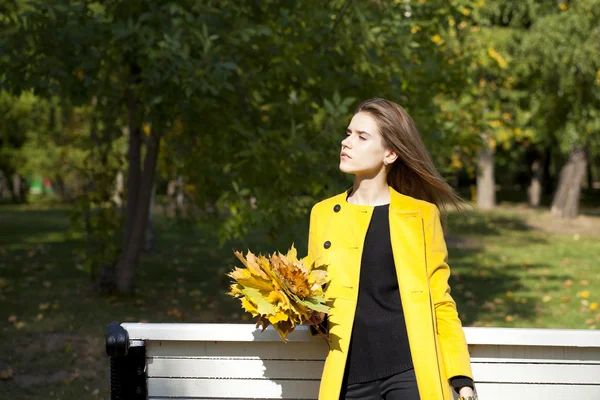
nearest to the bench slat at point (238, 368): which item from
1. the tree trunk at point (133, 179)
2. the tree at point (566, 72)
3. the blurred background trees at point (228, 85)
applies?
the blurred background trees at point (228, 85)

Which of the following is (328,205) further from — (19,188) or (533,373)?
(19,188)

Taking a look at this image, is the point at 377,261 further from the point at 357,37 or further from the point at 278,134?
the point at 357,37

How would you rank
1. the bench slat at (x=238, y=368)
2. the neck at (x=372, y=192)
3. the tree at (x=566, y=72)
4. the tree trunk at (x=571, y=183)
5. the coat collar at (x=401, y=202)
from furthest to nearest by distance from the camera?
the tree trunk at (x=571, y=183) < the tree at (x=566, y=72) < the bench slat at (x=238, y=368) < the neck at (x=372, y=192) < the coat collar at (x=401, y=202)

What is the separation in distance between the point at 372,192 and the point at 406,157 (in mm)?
180

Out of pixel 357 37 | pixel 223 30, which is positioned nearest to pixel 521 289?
pixel 357 37

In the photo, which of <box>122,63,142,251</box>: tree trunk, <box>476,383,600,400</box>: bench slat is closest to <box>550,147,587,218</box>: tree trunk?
<box>122,63,142,251</box>: tree trunk

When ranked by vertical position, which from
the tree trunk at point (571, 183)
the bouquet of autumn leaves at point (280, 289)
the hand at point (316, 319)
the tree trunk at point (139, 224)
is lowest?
the tree trunk at point (571, 183)

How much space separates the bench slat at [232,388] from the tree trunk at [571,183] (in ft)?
81.8

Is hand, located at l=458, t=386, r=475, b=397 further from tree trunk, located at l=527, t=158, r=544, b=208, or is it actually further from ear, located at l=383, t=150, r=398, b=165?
tree trunk, located at l=527, t=158, r=544, b=208

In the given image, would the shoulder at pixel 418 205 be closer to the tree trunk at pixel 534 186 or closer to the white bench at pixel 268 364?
the white bench at pixel 268 364

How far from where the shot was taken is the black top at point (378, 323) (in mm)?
2848

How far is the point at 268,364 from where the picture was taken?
10.5ft

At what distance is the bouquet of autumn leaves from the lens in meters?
2.69

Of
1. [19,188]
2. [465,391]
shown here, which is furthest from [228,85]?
[19,188]
